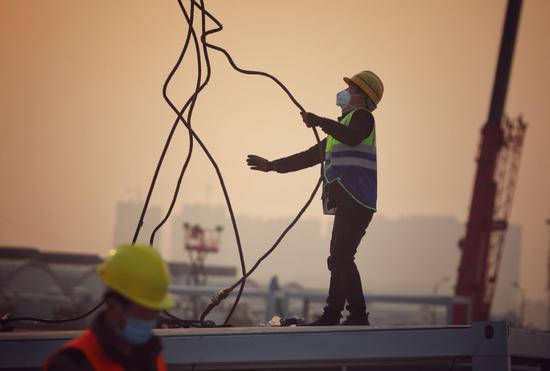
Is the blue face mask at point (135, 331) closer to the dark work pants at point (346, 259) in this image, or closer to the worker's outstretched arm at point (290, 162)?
the dark work pants at point (346, 259)

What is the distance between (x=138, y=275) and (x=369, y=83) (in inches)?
145

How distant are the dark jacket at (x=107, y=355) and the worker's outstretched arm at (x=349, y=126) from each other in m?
3.28

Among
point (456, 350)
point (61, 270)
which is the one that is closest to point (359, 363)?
point (456, 350)

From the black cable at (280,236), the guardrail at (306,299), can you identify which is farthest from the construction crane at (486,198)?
the black cable at (280,236)

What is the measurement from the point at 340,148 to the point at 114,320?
356cm

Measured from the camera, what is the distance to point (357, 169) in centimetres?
711

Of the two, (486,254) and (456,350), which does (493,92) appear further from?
(456,350)

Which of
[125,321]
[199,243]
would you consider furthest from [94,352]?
[199,243]

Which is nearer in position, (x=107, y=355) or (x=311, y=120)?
(x=107, y=355)

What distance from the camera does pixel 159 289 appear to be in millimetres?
4004

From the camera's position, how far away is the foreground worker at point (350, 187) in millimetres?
7031

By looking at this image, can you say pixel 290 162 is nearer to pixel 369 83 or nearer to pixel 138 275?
pixel 369 83

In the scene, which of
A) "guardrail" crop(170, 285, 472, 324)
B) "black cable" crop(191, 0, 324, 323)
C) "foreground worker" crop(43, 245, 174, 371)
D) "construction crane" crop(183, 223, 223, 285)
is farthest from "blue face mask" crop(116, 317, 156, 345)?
"construction crane" crop(183, 223, 223, 285)

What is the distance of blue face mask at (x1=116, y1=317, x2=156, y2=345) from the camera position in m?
3.80
